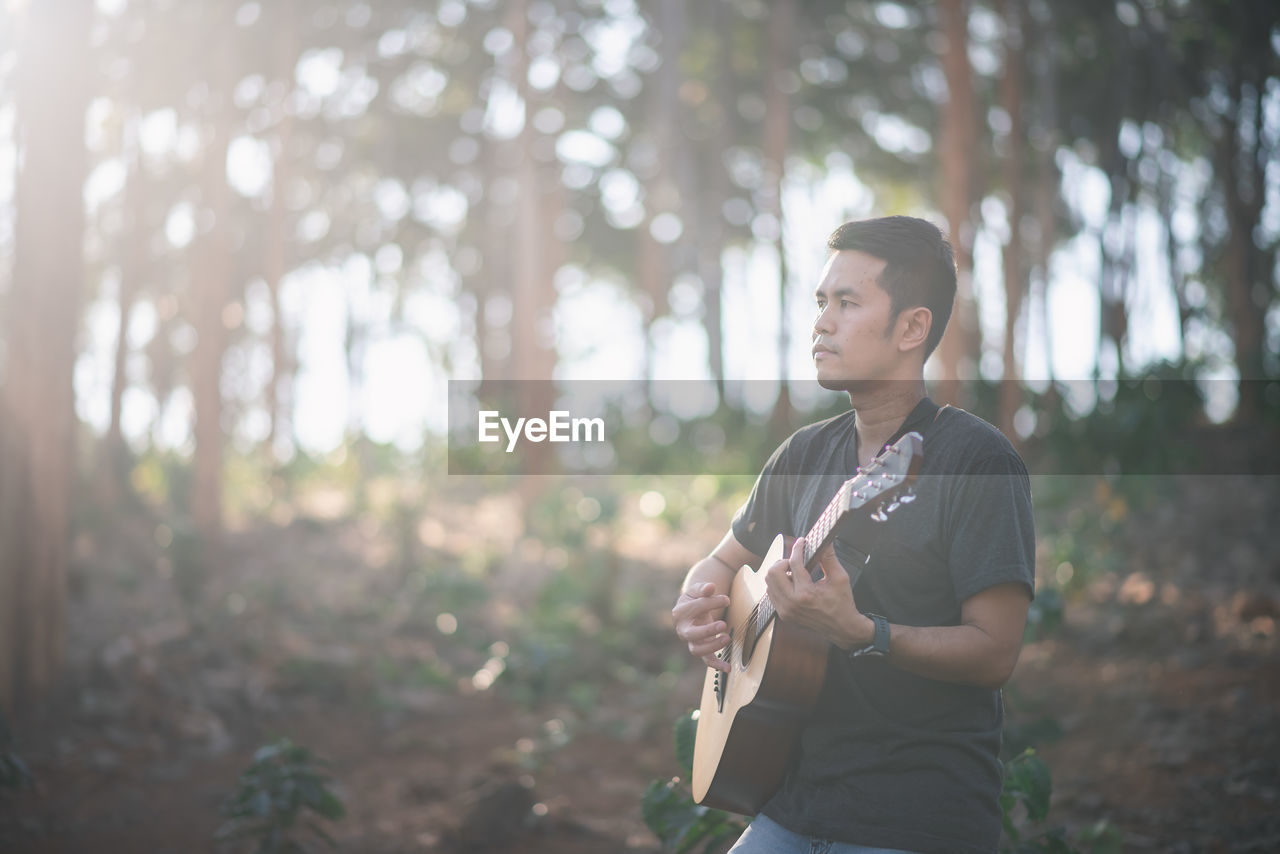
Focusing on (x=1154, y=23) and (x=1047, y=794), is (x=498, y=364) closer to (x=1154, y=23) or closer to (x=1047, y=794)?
(x=1154, y=23)

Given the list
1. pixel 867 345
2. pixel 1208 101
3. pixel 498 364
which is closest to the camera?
pixel 867 345

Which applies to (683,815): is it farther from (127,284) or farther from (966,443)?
(127,284)

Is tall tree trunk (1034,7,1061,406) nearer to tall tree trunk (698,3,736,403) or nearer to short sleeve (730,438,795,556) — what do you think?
tall tree trunk (698,3,736,403)

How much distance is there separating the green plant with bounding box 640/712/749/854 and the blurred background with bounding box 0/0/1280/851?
2 cm

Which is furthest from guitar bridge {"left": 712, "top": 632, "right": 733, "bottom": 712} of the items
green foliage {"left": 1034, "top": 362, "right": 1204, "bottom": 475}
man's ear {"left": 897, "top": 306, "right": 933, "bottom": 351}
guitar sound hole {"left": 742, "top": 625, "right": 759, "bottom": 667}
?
green foliage {"left": 1034, "top": 362, "right": 1204, "bottom": 475}

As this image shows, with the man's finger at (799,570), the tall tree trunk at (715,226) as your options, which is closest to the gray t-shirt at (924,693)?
the man's finger at (799,570)

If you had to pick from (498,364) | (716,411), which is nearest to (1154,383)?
(716,411)

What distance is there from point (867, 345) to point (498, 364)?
27.6 metres

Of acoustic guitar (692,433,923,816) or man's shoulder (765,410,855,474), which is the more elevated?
man's shoulder (765,410,855,474)

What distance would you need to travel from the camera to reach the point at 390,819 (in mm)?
5449

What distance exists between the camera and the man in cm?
202

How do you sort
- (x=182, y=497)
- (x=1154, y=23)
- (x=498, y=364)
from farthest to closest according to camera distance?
(x=498, y=364) → (x=1154, y=23) → (x=182, y=497)

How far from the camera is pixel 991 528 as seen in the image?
2047 mm

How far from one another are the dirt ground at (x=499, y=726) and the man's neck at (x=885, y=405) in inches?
96.3
